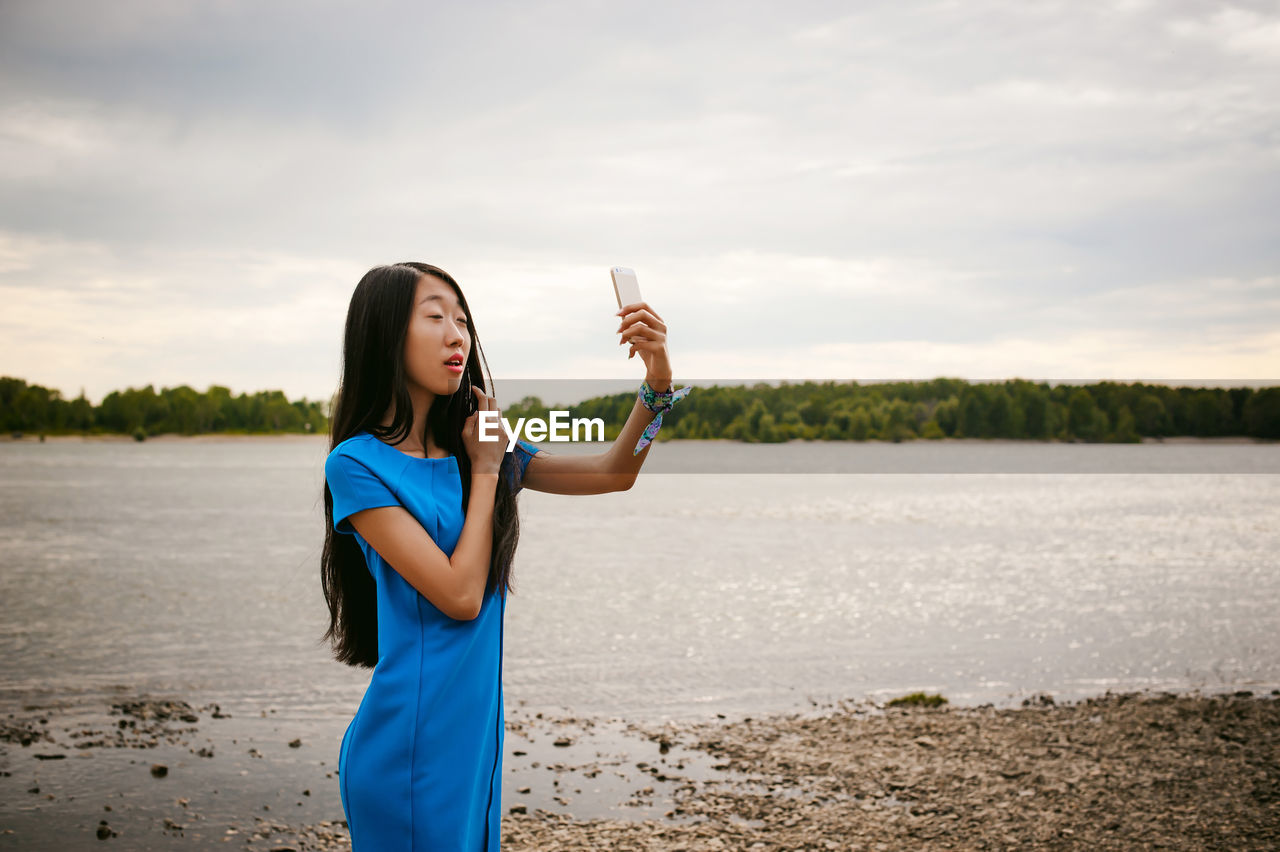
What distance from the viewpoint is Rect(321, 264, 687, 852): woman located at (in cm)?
207

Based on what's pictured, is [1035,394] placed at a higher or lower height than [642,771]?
higher

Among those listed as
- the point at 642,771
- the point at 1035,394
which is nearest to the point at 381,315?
the point at 642,771

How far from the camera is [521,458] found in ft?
8.59

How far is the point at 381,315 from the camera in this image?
2242 mm

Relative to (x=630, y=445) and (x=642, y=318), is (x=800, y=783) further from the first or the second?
(x=642, y=318)

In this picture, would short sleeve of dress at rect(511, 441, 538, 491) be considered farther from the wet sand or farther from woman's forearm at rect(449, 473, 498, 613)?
the wet sand

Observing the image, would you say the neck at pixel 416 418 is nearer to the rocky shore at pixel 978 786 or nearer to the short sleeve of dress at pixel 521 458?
the short sleeve of dress at pixel 521 458

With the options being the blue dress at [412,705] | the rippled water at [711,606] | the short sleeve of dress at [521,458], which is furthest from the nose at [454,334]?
the rippled water at [711,606]

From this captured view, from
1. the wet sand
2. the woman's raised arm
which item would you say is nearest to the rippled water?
the wet sand

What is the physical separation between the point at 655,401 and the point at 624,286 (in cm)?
37

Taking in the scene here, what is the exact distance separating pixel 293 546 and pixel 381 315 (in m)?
36.3

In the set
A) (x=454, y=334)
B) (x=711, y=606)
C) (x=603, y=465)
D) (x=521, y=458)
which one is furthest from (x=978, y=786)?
(x=711, y=606)

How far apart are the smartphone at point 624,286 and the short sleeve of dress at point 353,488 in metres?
0.71

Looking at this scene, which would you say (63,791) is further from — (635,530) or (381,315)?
(635,530)
